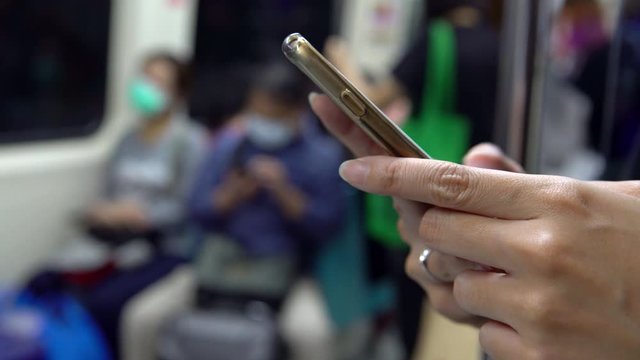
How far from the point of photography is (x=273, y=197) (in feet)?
7.22

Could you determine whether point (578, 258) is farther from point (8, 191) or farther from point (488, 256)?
point (8, 191)

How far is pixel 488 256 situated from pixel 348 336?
192 centimetres

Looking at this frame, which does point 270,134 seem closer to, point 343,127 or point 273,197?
point 273,197

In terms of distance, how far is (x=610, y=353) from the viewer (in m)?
0.44

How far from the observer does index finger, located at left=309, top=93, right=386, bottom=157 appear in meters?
Result: 0.54

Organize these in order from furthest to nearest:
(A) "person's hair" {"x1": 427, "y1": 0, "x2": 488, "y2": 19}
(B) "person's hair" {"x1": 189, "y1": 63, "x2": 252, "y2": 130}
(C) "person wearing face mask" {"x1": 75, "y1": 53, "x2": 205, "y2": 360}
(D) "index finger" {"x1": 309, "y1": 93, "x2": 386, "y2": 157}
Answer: (B) "person's hair" {"x1": 189, "y1": 63, "x2": 252, "y2": 130}, (C) "person wearing face mask" {"x1": 75, "y1": 53, "x2": 205, "y2": 360}, (A) "person's hair" {"x1": 427, "y1": 0, "x2": 488, "y2": 19}, (D) "index finger" {"x1": 309, "y1": 93, "x2": 386, "y2": 157}

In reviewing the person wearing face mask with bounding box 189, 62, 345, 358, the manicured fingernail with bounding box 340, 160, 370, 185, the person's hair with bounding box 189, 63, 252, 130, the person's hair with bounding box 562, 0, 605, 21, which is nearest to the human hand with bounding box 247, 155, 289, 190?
the person wearing face mask with bounding box 189, 62, 345, 358

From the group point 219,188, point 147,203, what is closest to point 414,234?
point 219,188

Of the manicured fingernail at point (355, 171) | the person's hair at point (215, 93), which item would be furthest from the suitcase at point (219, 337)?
the manicured fingernail at point (355, 171)

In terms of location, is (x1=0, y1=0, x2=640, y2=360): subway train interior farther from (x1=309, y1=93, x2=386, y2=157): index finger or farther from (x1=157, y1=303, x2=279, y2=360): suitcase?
(x1=309, y1=93, x2=386, y2=157): index finger

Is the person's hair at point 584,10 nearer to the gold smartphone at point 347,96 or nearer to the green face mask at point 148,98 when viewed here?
the green face mask at point 148,98

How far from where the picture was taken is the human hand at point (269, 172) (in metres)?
2.17

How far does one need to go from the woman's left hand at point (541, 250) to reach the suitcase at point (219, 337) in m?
1.64

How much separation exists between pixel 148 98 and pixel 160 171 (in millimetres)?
286
